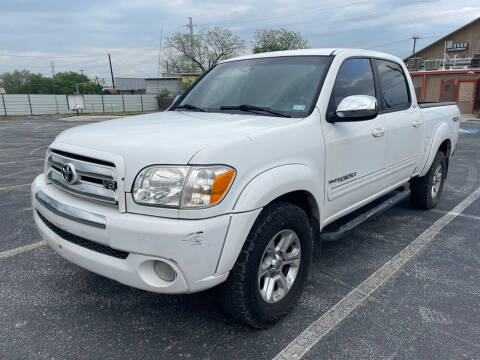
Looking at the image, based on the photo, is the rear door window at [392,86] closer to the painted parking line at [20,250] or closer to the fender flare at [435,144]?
the fender flare at [435,144]

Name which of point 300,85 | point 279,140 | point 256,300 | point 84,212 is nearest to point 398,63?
point 300,85

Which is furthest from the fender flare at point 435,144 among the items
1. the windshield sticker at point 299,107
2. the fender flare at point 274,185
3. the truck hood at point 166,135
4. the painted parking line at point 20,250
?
the painted parking line at point 20,250

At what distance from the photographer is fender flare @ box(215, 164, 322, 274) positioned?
207 cm

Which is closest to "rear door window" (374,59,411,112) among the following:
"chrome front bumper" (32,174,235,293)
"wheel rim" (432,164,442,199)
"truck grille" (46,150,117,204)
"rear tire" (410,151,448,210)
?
"rear tire" (410,151,448,210)

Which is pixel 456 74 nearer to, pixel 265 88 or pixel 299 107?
pixel 265 88

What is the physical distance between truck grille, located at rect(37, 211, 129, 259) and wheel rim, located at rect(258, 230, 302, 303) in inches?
33.1

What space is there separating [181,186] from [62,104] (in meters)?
39.2

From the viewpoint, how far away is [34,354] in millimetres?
2320

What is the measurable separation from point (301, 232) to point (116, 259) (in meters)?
1.20

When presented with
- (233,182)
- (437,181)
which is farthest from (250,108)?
(437,181)

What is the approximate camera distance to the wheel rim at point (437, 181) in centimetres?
501

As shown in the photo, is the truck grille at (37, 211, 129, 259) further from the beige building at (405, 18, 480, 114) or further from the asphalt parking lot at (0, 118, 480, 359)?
the beige building at (405, 18, 480, 114)

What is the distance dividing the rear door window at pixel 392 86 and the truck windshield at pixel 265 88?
3.02 feet

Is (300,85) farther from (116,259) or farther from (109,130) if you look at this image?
(116,259)
